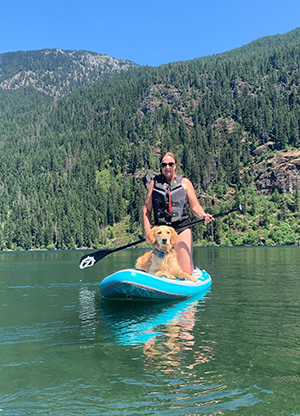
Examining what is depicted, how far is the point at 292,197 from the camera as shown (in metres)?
165

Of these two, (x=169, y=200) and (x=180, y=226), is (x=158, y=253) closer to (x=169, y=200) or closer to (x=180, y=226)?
(x=180, y=226)

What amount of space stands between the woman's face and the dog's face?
87.0 inches

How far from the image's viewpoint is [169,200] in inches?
563

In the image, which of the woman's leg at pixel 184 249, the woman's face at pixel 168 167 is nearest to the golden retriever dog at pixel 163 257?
the woman's leg at pixel 184 249

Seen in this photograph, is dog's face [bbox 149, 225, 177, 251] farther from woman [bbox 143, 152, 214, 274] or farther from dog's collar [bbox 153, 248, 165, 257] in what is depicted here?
woman [bbox 143, 152, 214, 274]

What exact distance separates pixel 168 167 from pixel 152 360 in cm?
799

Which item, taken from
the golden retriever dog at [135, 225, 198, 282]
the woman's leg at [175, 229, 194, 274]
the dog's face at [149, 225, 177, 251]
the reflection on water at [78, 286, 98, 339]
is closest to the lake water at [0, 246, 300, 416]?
the reflection on water at [78, 286, 98, 339]

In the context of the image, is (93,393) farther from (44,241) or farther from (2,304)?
(44,241)

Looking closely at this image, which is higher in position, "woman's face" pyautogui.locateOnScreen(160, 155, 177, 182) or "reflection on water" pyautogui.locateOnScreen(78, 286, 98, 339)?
"woman's face" pyautogui.locateOnScreen(160, 155, 177, 182)

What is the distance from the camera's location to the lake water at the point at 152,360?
5535 millimetres

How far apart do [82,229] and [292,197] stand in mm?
89006

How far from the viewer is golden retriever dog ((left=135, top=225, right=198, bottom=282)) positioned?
1291 centimetres

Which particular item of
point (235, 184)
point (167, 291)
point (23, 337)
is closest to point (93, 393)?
point (23, 337)

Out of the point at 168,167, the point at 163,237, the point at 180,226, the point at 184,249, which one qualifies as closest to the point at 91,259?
the point at 184,249
